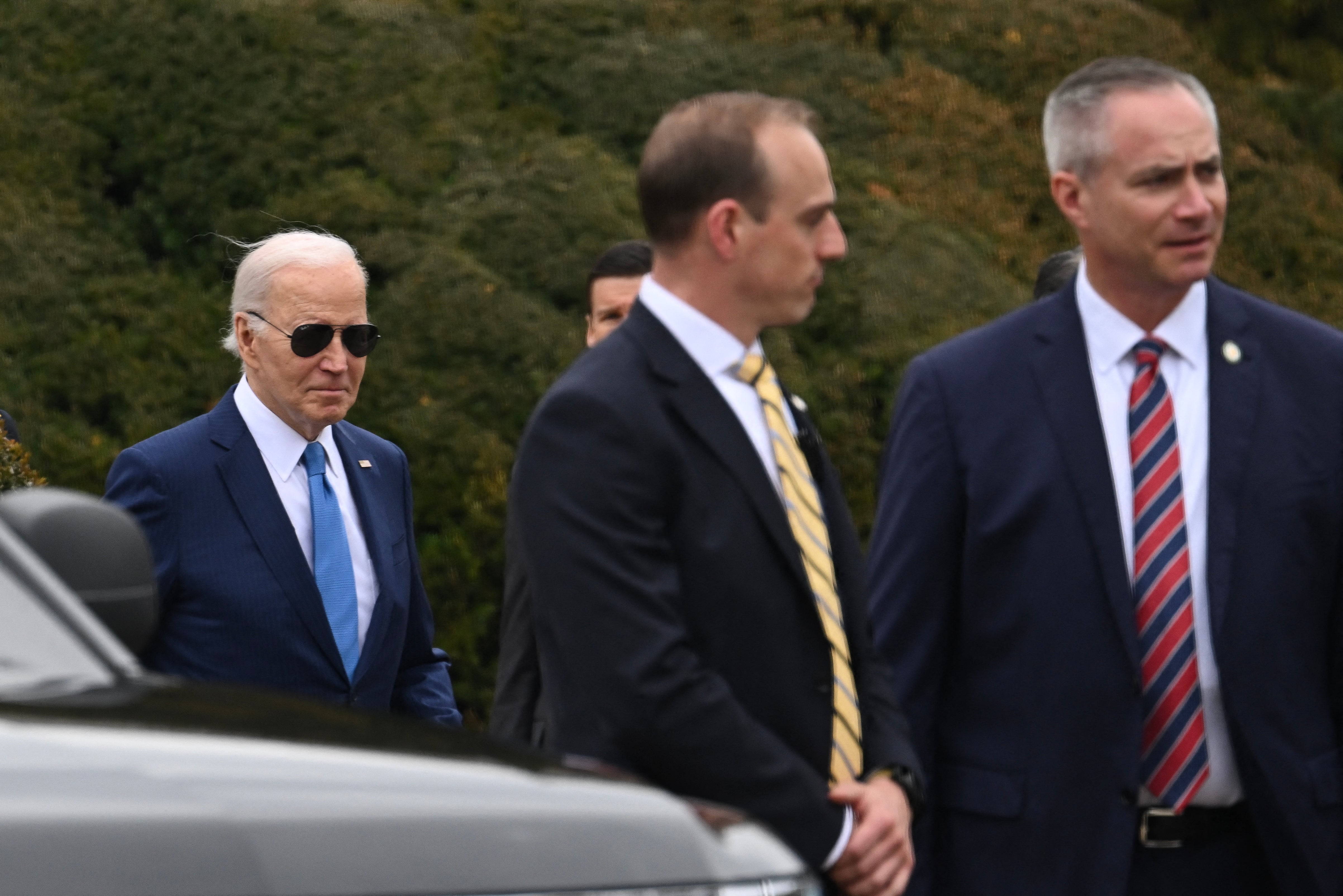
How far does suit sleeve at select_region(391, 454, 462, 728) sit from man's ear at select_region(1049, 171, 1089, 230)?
2.17 meters

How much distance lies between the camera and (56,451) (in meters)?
9.98

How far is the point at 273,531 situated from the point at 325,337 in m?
0.69

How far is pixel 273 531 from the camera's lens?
16.8 ft

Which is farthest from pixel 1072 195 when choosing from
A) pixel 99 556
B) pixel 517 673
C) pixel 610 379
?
pixel 99 556

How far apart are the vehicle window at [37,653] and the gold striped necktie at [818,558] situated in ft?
4.57

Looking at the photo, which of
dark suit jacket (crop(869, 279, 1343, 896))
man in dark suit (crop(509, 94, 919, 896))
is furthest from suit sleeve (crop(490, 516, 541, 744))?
man in dark suit (crop(509, 94, 919, 896))

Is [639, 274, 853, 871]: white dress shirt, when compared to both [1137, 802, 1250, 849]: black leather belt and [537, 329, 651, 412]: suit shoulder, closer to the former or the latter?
[537, 329, 651, 412]: suit shoulder

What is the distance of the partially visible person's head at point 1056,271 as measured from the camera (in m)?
6.48

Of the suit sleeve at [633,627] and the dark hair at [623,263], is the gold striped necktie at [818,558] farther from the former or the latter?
the dark hair at [623,263]

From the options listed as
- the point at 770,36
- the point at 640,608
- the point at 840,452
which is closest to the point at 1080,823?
the point at 640,608

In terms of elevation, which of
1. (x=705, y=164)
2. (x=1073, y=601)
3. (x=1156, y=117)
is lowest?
(x=1073, y=601)

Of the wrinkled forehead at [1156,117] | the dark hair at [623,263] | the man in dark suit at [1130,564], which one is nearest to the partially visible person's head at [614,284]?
the dark hair at [623,263]

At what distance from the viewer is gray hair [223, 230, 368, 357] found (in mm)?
5648

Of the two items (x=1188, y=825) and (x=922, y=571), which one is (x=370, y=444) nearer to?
(x=922, y=571)
